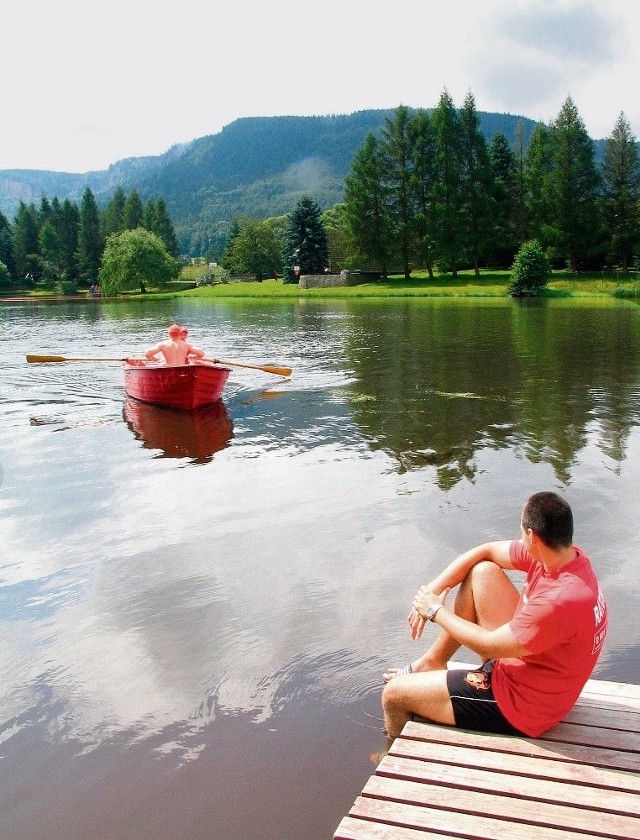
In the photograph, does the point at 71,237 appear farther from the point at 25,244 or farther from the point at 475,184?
the point at 475,184

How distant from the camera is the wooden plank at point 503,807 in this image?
3.29 metres

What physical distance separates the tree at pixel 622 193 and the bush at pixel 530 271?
598 inches

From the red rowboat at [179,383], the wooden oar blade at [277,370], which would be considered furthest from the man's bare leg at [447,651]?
the wooden oar blade at [277,370]

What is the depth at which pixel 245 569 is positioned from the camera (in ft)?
25.3

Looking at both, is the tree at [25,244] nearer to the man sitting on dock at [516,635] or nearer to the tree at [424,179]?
the tree at [424,179]

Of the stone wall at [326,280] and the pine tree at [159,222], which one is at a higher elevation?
the pine tree at [159,222]

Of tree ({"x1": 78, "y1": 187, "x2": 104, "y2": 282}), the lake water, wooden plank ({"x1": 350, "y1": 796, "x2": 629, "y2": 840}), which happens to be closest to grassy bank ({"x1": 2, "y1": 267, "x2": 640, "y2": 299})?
tree ({"x1": 78, "y1": 187, "x2": 104, "y2": 282})

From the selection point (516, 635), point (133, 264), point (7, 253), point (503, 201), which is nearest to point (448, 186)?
point (503, 201)

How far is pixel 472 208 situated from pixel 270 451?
64542 millimetres

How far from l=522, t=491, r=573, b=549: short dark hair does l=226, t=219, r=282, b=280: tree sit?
350 feet

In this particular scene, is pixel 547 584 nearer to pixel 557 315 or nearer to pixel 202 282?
pixel 557 315

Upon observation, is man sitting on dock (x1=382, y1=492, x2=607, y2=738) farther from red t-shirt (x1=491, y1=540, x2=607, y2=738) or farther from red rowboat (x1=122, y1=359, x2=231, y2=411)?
red rowboat (x1=122, y1=359, x2=231, y2=411)

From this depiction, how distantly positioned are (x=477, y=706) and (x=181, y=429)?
12.0 meters

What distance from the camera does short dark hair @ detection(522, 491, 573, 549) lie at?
375 centimetres
